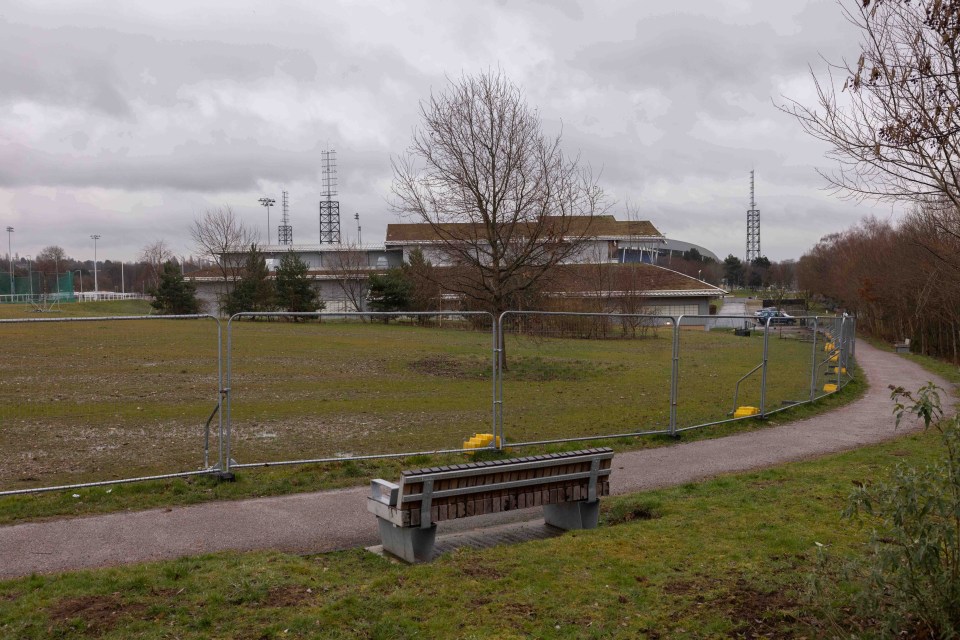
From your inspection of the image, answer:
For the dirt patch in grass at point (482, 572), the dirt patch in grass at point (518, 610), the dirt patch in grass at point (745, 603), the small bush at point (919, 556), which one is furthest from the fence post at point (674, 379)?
the small bush at point (919, 556)

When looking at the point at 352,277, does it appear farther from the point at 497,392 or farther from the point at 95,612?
the point at 95,612

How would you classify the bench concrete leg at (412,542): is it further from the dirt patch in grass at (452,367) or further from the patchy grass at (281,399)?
the dirt patch in grass at (452,367)

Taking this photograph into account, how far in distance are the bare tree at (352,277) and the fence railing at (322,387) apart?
42107mm

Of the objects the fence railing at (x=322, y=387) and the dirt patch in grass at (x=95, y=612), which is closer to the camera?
the dirt patch in grass at (x=95, y=612)

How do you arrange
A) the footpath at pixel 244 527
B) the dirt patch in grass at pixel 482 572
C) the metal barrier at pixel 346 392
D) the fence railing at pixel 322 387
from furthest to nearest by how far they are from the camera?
the metal barrier at pixel 346 392, the fence railing at pixel 322 387, the footpath at pixel 244 527, the dirt patch in grass at pixel 482 572

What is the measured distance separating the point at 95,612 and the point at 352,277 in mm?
57036

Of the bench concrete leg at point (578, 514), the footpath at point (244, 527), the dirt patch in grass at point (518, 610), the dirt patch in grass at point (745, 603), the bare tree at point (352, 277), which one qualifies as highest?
the bare tree at point (352, 277)

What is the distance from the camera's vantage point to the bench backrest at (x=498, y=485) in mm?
6398

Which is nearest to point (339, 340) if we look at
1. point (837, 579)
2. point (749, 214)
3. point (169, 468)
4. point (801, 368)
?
point (169, 468)

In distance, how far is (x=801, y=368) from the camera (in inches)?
698

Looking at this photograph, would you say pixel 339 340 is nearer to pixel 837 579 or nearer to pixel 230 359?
pixel 230 359

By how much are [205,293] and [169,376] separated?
62274 mm

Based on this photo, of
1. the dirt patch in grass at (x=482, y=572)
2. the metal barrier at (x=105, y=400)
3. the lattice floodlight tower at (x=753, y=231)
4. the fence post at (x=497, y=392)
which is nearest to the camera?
the dirt patch in grass at (x=482, y=572)

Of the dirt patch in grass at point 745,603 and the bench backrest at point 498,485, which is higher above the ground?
the bench backrest at point 498,485
